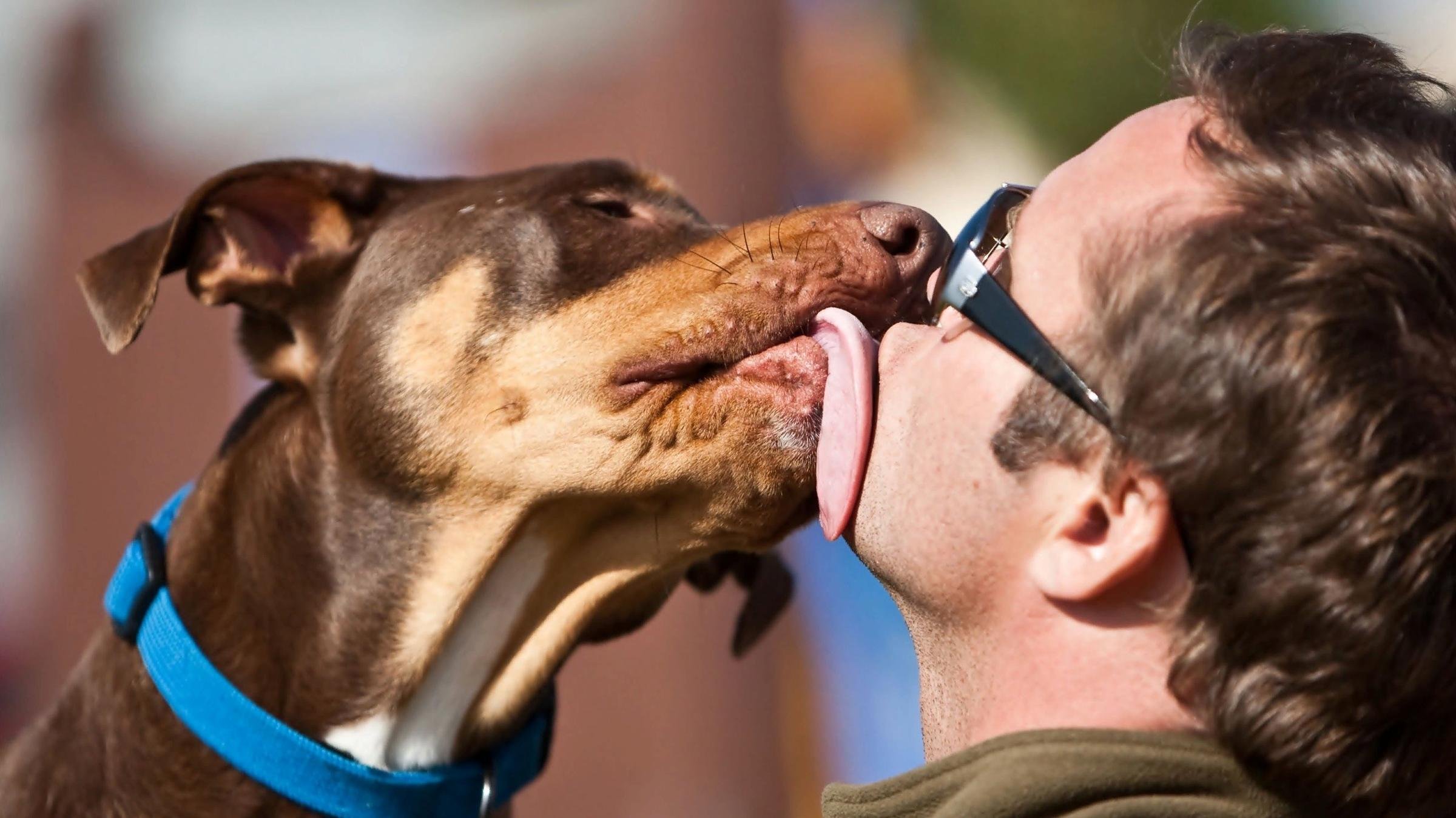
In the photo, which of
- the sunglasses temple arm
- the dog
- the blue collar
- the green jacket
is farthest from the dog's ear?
the green jacket

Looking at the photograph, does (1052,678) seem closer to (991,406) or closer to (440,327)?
(991,406)

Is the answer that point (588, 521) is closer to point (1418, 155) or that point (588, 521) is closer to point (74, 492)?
point (1418, 155)

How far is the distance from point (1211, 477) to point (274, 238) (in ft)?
8.28

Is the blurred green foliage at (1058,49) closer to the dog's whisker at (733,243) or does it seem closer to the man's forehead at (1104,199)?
the dog's whisker at (733,243)

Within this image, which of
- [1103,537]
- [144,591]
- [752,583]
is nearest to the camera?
[1103,537]

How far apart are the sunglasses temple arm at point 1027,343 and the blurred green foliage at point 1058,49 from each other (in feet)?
38.7

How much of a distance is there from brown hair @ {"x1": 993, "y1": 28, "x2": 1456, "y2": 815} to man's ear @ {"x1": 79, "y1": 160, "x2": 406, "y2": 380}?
213cm

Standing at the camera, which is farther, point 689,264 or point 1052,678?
point 689,264

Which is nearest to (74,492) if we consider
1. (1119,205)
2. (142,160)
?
(142,160)

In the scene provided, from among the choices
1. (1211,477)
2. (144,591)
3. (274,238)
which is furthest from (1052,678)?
(274,238)

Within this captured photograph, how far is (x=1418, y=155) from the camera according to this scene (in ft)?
7.25

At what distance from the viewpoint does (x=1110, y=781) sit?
2.05 m

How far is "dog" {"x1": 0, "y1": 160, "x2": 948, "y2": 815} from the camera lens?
9.71ft

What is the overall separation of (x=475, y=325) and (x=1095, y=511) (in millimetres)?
1632
